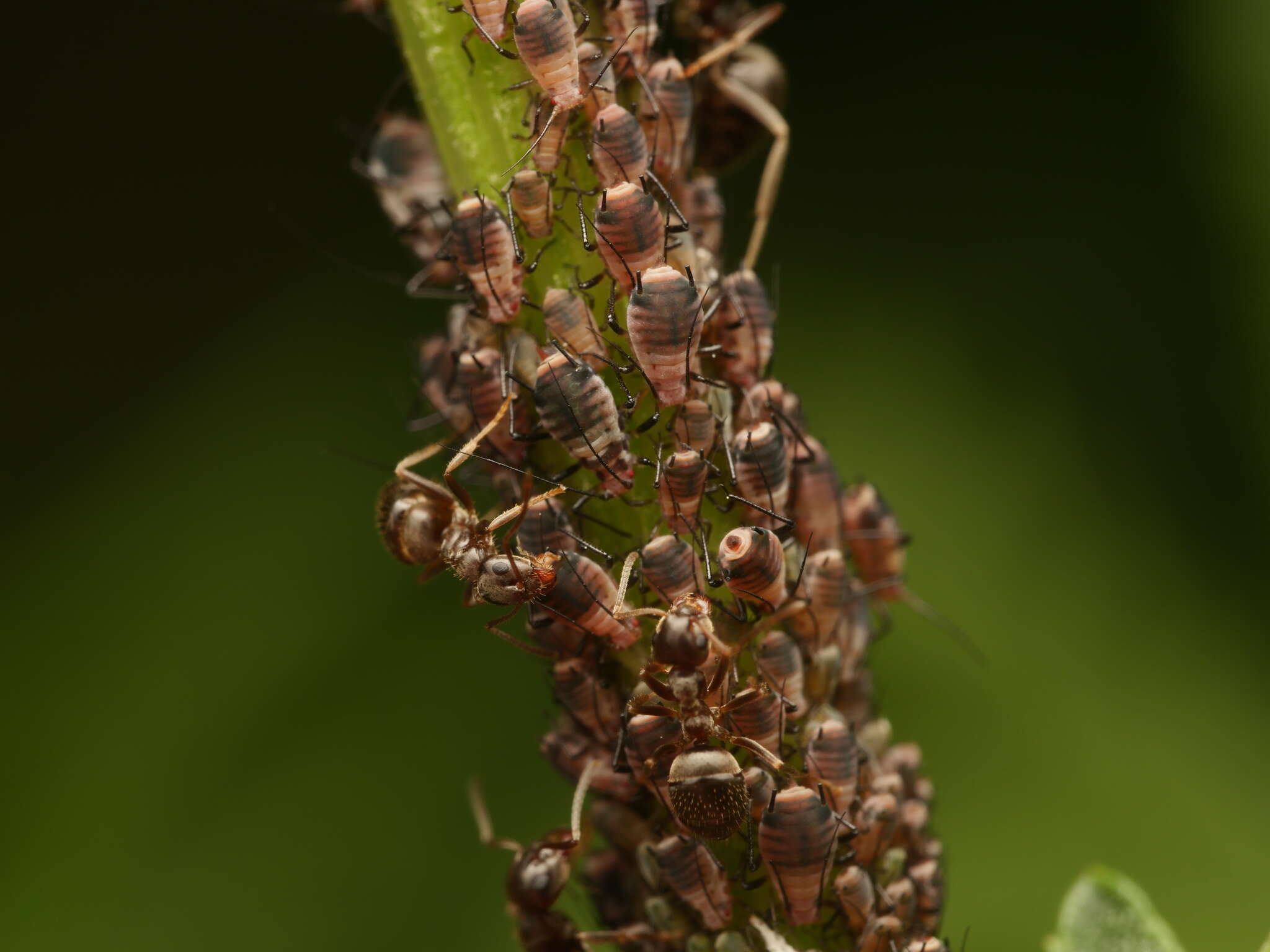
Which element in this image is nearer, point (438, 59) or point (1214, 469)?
point (438, 59)

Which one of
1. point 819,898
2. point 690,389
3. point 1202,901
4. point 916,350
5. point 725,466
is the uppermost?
point 690,389

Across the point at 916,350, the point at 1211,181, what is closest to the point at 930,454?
the point at 916,350

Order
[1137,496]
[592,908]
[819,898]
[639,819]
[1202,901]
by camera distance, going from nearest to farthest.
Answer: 1. [819,898]
2. [639,819]
3. [592,908]
4. [1202,901]
5. [1137,496]

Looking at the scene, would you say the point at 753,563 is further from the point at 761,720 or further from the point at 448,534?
the point at 448,534

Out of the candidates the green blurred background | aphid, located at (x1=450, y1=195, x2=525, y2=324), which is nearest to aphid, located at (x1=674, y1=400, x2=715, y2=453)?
aphid, located at (x1=450, y1=195, x2=525, y2=324)

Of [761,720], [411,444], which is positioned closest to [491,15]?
[761,720]

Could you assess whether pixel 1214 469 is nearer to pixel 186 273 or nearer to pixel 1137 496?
pixel 1137 496

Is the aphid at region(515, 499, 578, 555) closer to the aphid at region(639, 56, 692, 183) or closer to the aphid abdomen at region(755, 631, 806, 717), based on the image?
the aphid abdomen at region(755, 631, 806, 717)

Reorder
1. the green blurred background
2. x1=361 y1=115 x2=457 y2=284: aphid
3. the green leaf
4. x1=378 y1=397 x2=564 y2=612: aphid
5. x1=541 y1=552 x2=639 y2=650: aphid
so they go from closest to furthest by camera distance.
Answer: the green leaf, x1=541 y1=552 x2=639 y2=650: aphid, x1=378 y1=397 x2=564 y2=612: aphid, x1=361 y1=115 x2=457 y2=284: aphid, the green blurred background
